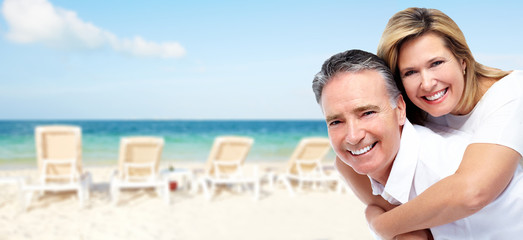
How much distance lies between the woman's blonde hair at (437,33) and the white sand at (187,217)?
16.3 feet

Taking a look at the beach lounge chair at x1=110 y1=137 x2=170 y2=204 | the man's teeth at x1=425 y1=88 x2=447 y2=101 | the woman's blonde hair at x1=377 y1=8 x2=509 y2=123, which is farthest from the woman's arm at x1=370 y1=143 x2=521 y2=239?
the beach lounge chair at x1=110 y1=137 x2=170 y2=204

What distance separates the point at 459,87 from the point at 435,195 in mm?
595

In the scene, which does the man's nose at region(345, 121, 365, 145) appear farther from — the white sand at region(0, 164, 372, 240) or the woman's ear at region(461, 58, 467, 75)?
the white sand at region(0, 164, 372, 240)

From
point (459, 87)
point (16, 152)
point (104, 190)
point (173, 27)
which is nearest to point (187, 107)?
point (173, 27)

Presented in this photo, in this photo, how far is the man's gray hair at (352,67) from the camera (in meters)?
1.53

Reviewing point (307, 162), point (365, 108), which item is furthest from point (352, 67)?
point (307, 162)

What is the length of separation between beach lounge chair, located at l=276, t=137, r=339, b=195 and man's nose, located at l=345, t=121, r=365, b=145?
802 cm

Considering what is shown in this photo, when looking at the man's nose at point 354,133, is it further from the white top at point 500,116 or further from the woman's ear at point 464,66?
the woman's ear at point 464,66

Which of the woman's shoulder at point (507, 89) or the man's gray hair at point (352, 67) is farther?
the woman's shoulder at point (507, 89)

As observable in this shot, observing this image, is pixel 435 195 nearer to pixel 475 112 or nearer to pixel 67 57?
pixel 475 112

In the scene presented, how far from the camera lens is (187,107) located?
6294cm

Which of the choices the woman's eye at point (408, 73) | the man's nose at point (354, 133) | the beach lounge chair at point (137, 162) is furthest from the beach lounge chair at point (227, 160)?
the man's nose at point (354, 133)

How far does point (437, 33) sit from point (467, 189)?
2.25 ft

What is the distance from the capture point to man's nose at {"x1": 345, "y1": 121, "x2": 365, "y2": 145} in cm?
152
